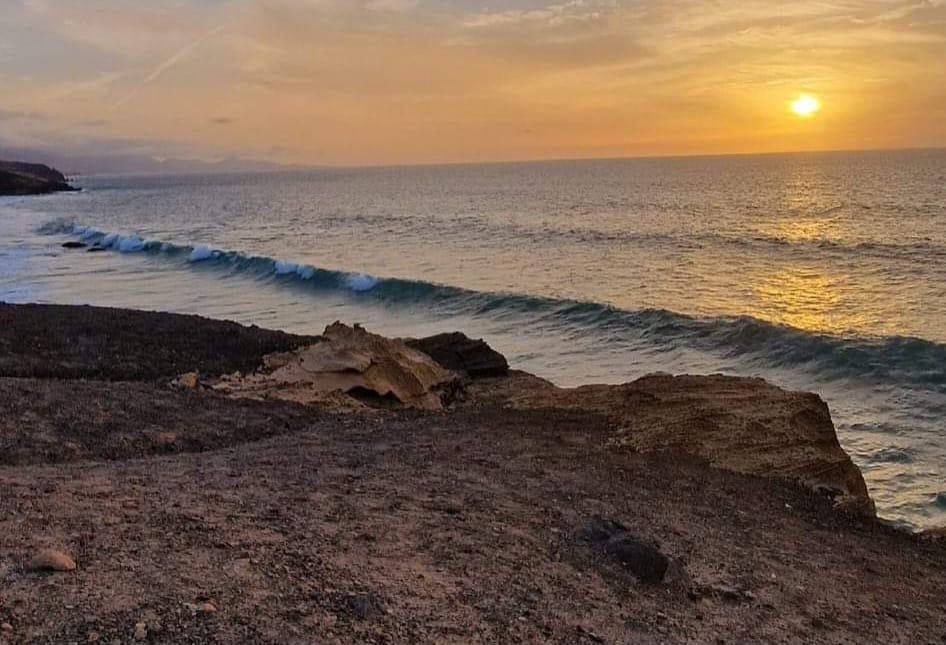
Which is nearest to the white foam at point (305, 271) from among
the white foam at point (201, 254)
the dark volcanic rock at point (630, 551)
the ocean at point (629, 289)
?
the ocean at point (629, 289)

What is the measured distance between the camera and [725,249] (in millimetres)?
37625

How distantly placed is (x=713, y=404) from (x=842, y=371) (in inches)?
306

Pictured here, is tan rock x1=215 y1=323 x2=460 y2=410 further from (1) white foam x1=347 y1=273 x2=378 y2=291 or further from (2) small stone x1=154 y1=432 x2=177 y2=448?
(1) white foam x1=347 y1=273 x2=378 y2=291

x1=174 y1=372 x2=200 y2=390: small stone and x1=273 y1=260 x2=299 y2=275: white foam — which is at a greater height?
x1=273 y1=260 x2=299 y2=275: white foam

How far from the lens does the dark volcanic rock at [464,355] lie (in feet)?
45.6

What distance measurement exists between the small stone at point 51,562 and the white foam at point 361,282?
2431 centimetres

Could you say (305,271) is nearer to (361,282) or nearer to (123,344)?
(361,282)

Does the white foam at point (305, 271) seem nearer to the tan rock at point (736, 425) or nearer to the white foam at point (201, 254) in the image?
the white foam at point (201, 254)

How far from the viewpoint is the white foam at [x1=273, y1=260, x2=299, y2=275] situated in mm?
32750

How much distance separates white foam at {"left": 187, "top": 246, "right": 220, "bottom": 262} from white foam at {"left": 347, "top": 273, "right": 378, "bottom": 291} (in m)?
11.4

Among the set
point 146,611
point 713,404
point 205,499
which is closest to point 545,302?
point 713,404

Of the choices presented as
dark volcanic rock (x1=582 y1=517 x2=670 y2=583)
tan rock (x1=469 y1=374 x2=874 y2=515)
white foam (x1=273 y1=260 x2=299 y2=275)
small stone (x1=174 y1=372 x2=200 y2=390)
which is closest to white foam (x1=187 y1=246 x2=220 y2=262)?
white foam (x1=273 y1=260 x2=299 y2=275)

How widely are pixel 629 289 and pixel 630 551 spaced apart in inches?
872

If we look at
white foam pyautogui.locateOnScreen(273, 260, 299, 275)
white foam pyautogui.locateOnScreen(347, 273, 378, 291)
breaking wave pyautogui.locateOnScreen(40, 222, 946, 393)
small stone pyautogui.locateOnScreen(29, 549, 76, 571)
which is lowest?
breaking wave pyautogui.locateOnScreen(40, 222, 946, 393)
